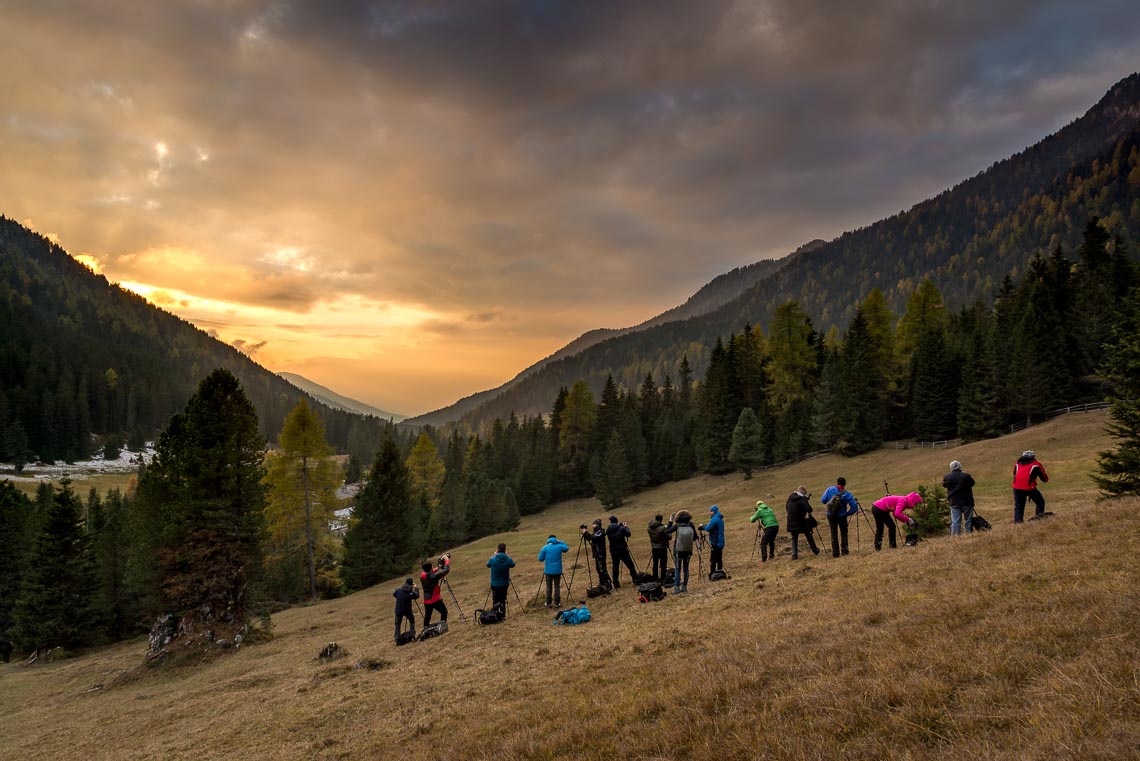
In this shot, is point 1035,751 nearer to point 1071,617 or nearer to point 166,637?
point 1071,617

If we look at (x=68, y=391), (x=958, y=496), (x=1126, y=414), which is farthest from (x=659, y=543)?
(x=68, y=391)

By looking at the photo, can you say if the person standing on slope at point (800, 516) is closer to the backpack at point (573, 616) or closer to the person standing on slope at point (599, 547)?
the person standing on slope at point (599, 547)

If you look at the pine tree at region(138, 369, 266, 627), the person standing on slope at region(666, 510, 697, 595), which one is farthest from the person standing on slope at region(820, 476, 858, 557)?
the pine tree at region(138, 369, 266, 627)

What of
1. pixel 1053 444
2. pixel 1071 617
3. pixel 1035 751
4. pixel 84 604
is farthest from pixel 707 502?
pixel 84 604

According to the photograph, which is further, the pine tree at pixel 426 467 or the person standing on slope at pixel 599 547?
the pine tree at pixel 426 467

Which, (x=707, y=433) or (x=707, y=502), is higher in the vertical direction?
(x=707, y=433)

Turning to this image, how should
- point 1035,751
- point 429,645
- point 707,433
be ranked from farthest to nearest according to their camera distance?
point 707,433 → point 429,645 → point 1035,751

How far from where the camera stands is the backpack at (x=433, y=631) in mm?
19531

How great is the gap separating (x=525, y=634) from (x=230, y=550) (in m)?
20.6

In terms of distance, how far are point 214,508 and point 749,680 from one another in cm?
2951

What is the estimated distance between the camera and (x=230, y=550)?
92.5 ft

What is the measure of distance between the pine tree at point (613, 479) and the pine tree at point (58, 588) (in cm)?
5047

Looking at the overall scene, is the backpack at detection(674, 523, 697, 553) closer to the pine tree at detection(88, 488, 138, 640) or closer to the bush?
the bush

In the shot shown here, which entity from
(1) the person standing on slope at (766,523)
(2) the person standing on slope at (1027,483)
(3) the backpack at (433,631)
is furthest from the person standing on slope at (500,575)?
(2) the person standing on slope at (1027,483)
